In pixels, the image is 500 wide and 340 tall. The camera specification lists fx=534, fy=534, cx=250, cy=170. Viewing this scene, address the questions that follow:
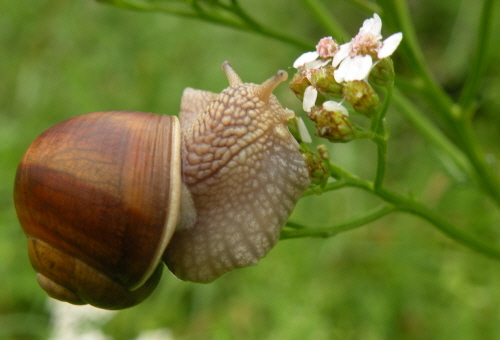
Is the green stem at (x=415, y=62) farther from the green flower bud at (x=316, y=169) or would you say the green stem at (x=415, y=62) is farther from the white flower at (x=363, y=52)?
the green flower bud at (x=316, y=169)

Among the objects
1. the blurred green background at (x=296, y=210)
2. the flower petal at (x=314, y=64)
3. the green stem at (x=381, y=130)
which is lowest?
the blurred green background at (x=296, y=210)

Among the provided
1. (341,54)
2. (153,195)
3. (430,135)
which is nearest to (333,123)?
(341,54)

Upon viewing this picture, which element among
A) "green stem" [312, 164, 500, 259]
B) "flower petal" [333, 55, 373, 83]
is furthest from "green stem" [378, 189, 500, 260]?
"flower petal" [333, 55, 373, 83]

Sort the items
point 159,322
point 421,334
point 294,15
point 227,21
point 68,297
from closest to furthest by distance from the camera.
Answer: point 68,297 → point 227,21 → point 421,334 → point 159,322 → point 294,15

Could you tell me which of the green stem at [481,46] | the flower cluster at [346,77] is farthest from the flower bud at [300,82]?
Answer: the green stem at [481,46]

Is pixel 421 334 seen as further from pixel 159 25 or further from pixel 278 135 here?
pixel 159 25

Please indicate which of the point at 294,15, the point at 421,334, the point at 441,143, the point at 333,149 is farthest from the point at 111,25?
the point at 421,334
